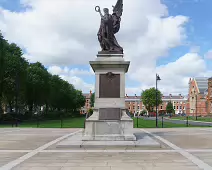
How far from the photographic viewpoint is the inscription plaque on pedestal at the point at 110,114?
1334cm

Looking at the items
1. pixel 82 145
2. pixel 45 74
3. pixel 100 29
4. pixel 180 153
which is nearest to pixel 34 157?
pixel 82 145

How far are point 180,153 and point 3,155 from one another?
6.75m

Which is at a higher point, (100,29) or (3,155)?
(100,29)

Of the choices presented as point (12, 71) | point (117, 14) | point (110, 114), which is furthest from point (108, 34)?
point (12, 71)

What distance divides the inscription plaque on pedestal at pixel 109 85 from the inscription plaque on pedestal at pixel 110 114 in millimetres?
723

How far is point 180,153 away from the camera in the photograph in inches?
410

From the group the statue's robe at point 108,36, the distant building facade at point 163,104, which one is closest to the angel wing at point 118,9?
the statue's robe at point 108,36

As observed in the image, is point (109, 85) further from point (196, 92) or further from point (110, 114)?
point (196, 92)

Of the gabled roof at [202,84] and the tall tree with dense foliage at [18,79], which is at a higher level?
the gabled roof at [202,84]

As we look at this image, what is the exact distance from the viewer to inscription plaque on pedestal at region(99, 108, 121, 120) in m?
13.3

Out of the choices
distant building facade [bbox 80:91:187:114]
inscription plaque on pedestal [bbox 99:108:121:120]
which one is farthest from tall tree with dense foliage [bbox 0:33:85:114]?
distant building facade [bbox 80:91:187:114]

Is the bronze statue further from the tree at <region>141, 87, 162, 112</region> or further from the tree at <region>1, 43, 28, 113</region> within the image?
the tree at <region>141, 87, 162, 112</region>

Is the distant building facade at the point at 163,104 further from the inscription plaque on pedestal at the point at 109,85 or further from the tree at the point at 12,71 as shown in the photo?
A: the inscription plaque on pedestal at the point at 109,85

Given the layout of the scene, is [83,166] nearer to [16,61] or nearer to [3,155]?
[3,155]
